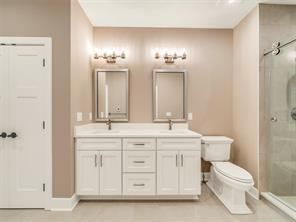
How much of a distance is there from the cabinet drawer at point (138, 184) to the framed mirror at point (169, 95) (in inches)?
41.2

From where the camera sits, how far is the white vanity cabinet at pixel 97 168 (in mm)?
2713

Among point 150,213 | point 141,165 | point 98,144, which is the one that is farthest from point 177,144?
point 98,144

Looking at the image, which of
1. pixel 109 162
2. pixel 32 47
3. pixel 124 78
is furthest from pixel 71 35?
pixel 109 162

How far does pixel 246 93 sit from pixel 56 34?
8.96 ft

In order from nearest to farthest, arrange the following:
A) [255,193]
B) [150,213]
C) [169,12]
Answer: [150,213], [255,193], [169,12]

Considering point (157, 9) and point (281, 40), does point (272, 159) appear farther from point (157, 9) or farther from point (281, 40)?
point (157, 9)

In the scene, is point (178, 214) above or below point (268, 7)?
below

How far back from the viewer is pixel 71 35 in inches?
101

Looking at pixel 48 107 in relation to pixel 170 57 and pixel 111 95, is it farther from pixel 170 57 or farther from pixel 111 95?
pixel 170 57

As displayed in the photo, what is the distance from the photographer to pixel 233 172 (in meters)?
2.61

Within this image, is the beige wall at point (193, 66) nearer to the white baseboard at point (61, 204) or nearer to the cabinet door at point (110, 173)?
the cabinet door at point (110, 173)

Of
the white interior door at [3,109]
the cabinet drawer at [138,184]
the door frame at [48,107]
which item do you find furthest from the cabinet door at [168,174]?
the white interior door at [3,109]

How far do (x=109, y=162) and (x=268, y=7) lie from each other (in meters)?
2.95

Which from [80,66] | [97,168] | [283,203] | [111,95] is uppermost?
[80,66]
